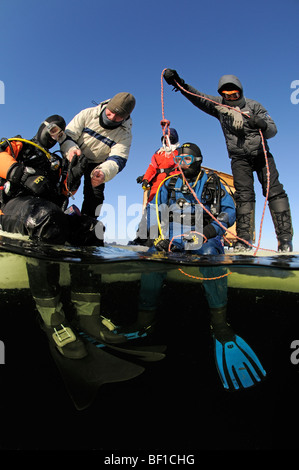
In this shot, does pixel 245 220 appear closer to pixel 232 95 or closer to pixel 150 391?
pixel 232 95

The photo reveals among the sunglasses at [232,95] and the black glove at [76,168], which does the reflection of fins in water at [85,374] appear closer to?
the black glove at [76,168]

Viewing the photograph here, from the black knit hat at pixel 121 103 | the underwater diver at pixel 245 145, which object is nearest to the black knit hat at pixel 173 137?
the underwater diver at pixel 245 145

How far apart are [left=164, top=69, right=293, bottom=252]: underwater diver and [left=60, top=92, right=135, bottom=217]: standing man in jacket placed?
2.66 feet

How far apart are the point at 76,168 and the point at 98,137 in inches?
42.3

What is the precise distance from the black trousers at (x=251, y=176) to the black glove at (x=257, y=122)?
1.39 ft

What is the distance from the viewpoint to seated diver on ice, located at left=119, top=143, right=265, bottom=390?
3426 mm

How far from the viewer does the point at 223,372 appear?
137 inches

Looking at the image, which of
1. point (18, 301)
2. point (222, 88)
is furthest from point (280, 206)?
point (18, 301)

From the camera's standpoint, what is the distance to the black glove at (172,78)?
12.1 ft

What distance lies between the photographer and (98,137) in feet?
12.1

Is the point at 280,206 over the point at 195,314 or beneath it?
over

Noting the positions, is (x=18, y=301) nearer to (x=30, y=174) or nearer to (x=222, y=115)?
(x=30, y=174)

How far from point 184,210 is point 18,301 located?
4.52 meters

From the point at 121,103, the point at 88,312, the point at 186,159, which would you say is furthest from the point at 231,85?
the point at 88,312
